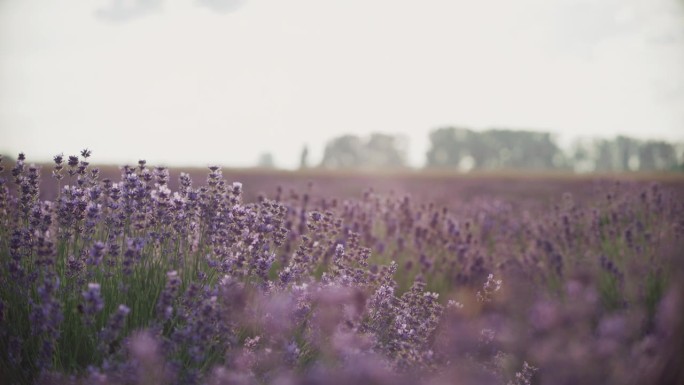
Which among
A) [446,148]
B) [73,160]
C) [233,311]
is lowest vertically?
[233,311]

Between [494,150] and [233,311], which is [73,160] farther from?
[494,150]

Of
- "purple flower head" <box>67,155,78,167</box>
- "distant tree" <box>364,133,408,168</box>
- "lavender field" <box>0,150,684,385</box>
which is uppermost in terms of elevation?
"distant tree" <box>364,133,408,168</box>

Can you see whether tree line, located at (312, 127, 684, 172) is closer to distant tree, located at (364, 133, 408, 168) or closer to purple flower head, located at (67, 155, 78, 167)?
distant tree, located at (364, 133, 408, 168)

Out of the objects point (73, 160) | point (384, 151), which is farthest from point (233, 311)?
point (384, 151)

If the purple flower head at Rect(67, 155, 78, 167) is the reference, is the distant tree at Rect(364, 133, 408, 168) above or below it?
above

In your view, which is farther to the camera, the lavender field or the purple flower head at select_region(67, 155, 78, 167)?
the purple flower head at select_region(67, 155, 78, 167)

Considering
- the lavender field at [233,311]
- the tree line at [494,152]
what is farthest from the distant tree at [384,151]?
the lavender field at [233,311]

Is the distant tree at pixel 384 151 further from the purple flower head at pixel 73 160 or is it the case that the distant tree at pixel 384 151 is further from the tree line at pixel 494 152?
the purple flower head at pixel 73 160

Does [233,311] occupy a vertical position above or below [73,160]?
below

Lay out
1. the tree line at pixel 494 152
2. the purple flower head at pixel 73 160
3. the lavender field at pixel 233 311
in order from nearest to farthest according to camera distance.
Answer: the lavender field at pixel 233 311
the purple flower head at pixel 73 160
the tree line at pixel 494 152

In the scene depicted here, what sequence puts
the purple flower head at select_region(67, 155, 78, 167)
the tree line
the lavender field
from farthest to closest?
the tree line < the purple flower head at select_region(67, 155, 78, 167) < the lavender field

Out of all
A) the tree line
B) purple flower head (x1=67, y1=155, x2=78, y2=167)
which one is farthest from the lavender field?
the tree line

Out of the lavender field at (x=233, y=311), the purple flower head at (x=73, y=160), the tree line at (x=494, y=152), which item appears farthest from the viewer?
the tree line at (x=494, y=152)

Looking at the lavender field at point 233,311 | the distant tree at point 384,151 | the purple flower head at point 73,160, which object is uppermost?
the distant tree at point 384,151
